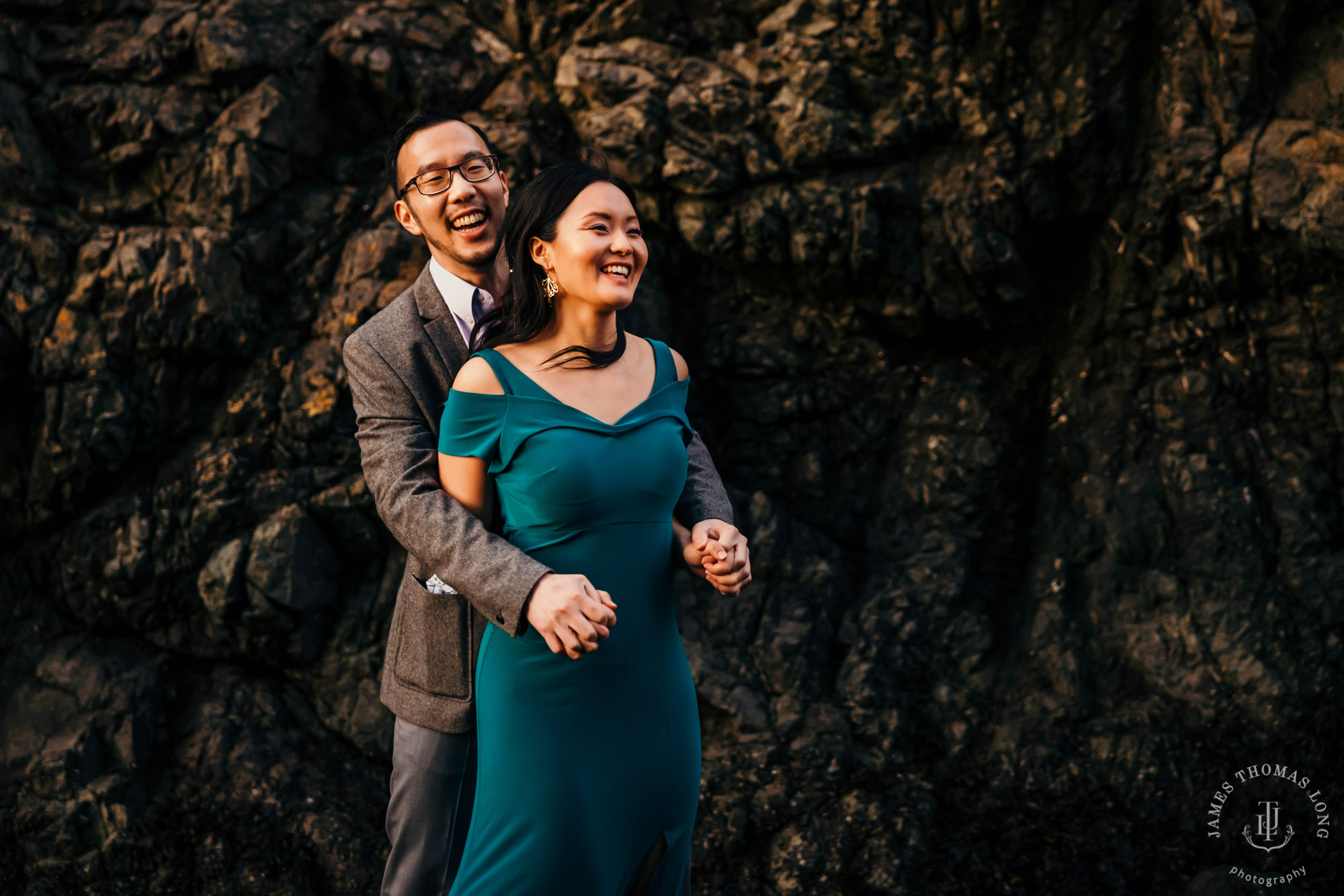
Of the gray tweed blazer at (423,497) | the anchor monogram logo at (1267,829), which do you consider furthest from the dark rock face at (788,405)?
the gray tweed blazer at (423,497)

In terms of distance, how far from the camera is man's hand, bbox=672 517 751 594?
2.08 metres

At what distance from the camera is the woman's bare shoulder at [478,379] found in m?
2.05

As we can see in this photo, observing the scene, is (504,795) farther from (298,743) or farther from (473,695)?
(298,743)

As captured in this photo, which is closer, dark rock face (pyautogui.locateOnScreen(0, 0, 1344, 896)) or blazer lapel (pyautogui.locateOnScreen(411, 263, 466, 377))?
blazer lapel (pyautogui.locateOnScreen(411, 263, 466, 377))

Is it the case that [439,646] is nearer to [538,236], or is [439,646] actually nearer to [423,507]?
[423,507]

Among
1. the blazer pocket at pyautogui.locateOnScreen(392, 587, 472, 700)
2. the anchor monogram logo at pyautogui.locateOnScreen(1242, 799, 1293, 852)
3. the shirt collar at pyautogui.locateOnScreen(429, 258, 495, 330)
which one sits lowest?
the anchor monogram logo at pyautogui.locateOnScreen(1242, 799, 1293, 852)

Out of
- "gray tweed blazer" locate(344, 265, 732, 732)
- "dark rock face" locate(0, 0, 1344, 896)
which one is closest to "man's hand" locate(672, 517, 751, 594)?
"gray tweed blazer" locate(344, 265, 732, 732)

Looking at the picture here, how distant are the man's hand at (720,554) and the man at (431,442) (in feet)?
0.06

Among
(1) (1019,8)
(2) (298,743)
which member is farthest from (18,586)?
(1) (1019,8)

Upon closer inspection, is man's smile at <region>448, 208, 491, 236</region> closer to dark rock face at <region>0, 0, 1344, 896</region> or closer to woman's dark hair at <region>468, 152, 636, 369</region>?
woman's dark hair at <region>468, 152, 636, 369</region>

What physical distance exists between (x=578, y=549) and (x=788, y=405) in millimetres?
3422

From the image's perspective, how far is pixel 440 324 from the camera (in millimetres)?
2570

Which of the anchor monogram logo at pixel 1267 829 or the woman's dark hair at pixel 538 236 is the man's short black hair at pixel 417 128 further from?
the anchor monogram logo at pixel 1267 829

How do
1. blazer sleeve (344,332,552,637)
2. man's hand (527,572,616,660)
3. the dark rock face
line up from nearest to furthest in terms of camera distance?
man's hand (527,572,616,660), blazer sleeve (344,332,552,637), the dark rock face
